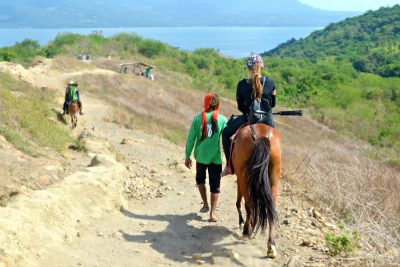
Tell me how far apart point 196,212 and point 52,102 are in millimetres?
13804

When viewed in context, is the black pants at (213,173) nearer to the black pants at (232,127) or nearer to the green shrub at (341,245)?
the black pants at (232,127)

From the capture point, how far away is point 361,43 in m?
137

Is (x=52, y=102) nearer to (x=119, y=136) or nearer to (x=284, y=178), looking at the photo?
(x=119, y=136)

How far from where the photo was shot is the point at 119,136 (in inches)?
649

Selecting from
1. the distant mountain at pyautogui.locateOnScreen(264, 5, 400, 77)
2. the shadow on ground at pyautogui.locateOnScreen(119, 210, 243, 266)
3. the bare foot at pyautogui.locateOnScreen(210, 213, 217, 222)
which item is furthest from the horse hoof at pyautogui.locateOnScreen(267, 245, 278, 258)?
the distant mountain at pyautogui.locateOnScreen(264, 5, 400, 77)

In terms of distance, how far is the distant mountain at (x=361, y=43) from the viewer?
107 m

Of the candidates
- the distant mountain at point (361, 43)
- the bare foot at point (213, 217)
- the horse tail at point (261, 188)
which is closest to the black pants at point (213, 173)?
the bare foot at point (213, 217)

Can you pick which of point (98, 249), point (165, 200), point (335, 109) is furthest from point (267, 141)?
point (335, 109)

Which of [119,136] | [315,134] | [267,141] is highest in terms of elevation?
[267,141]

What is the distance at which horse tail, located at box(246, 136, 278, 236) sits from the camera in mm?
5793

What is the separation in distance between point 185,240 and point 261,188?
1444 mm

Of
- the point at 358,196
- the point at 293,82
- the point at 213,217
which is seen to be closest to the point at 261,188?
the point at 213,217

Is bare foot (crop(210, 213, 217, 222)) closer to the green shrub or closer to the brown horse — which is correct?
the brown horse

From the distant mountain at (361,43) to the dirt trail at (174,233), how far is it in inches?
3779
